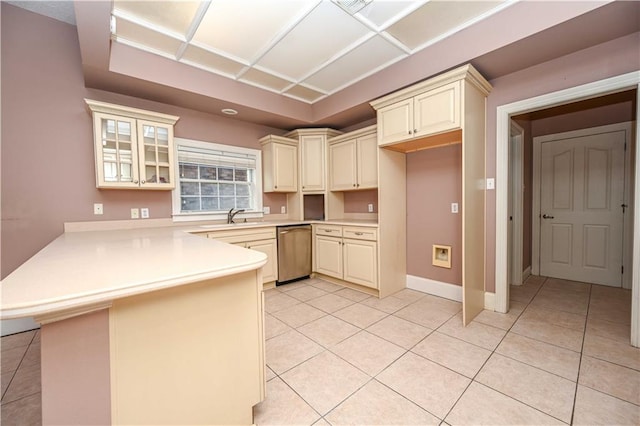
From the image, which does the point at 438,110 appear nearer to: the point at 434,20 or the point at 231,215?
the point at 434,20

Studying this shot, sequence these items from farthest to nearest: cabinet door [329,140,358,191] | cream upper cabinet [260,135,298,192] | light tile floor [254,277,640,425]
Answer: cream upper cabinet [260,135,298,192]
cabinet door [329,140,358,191]
light tile floor [254,277,640,425]

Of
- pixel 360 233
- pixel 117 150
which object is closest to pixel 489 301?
pixel 360 233

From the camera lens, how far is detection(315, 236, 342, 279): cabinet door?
3512mm

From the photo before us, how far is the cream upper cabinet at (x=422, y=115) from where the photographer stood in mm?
2377

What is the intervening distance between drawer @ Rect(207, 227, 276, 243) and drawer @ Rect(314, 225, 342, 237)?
26.3 inches

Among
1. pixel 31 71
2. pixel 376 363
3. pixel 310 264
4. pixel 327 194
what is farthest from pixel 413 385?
pixel 31 71

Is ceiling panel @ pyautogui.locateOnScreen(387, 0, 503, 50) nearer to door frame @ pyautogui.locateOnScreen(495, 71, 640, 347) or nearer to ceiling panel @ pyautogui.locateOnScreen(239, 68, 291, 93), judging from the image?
door frame @ pyautogui.locateOnScreen(495, 71, 640, 347)

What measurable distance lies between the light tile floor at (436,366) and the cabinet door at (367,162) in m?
1.59

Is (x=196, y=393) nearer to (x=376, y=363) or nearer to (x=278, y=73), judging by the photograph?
(x=376, y=363)

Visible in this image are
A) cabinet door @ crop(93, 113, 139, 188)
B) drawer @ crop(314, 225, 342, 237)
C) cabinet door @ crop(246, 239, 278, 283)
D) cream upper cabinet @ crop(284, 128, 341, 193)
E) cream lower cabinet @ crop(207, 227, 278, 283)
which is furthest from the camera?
cream upper cabinet @ crop(284, 128, 341, 193)

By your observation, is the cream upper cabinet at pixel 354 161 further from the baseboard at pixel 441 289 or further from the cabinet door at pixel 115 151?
the cabinet door at pixel 115 151

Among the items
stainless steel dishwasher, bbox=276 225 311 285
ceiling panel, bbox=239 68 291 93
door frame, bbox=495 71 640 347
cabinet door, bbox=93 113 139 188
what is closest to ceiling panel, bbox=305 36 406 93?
ceiling panel, bbox=239 68 291 93

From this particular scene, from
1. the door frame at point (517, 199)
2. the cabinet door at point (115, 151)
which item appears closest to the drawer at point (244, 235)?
the cabinet door at point (115, 151)

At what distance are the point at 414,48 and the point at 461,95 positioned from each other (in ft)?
2.44
